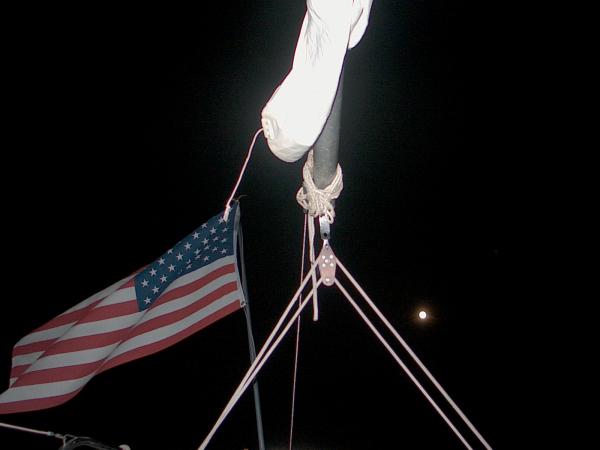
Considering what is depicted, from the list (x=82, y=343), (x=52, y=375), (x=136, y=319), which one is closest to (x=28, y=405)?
(x=52, y=375)

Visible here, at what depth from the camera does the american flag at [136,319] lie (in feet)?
7.69

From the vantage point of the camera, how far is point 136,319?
2537mm

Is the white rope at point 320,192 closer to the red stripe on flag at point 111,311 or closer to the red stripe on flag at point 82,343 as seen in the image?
the red stripe on flag at point 111,311

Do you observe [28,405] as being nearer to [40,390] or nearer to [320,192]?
[40,390]

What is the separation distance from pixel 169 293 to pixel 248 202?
5.19m

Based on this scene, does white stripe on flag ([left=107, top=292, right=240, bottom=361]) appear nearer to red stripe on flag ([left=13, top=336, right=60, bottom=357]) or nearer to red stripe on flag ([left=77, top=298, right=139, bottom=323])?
red stripe on flag ([left=77, top=298, right=139, bottom=323])

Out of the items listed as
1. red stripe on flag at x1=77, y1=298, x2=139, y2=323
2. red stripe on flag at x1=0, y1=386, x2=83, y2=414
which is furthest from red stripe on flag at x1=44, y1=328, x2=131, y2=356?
red stripe on flag at x1=0, y1=386, x2=83, y2=414

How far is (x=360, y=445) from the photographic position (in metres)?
6.70

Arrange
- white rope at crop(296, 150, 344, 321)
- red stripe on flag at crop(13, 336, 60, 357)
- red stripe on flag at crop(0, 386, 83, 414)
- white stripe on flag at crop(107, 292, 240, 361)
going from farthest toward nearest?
red stripe on flag at crop(13, 336, 60, 357), white stripe on flag at crop(107, 292, 240, 361), red stripe on flag at crop(0, 386, 83, 414), white rope at crop(296, 150, 344, 321)

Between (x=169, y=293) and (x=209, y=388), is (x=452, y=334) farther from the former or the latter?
(x=169, y=293)

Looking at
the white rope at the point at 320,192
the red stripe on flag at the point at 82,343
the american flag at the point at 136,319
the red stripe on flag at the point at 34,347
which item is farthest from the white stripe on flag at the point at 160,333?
the white rope at the point at 320,192

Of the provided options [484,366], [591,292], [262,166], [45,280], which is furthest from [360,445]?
[45,280]

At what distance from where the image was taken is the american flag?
234cm

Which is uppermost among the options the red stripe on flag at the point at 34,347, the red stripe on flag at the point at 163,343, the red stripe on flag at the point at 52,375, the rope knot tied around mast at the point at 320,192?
the red stripe on flag at the point at 34,347
